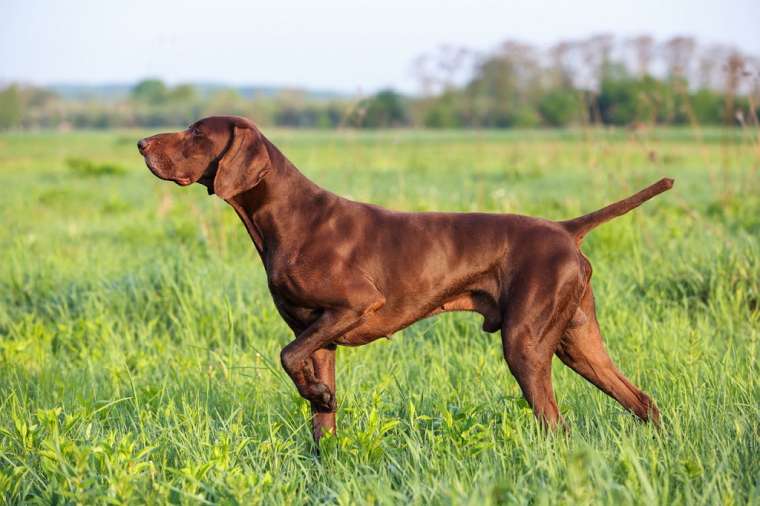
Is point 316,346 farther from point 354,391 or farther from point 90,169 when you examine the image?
point 90,169

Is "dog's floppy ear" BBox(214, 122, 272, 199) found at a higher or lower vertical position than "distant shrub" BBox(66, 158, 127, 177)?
higher

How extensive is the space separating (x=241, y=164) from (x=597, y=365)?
1746 millimetres

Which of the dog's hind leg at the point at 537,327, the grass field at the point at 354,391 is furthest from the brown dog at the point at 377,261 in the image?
the grass field at the point at 354,391

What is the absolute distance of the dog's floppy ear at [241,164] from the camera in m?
3.59

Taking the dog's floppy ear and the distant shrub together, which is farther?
the distant shrub

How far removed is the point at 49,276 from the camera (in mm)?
6840

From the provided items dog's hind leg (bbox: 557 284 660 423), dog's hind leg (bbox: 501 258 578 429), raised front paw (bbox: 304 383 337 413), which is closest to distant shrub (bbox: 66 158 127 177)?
raised front paw (bbox: 304 383 337 413)

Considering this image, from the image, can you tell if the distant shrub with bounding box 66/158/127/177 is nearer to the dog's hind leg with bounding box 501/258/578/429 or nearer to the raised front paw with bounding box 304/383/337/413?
the raised front paw with bounding box 304/383/337/413

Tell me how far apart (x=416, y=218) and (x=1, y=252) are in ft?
19.7

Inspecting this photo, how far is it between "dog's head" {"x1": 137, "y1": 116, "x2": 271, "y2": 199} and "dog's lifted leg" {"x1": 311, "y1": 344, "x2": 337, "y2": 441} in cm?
82

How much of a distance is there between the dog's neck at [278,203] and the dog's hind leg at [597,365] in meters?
1.20

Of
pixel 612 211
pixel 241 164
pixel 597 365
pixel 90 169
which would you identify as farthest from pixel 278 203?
pixel 90 169

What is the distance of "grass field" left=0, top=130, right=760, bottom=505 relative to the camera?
316 centimetres

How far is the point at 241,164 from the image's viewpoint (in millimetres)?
3619
